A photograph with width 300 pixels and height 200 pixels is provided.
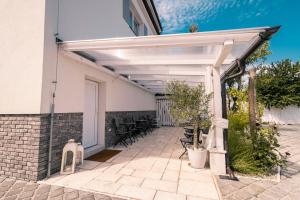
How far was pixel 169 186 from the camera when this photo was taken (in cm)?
323

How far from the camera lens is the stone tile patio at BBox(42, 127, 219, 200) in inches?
117

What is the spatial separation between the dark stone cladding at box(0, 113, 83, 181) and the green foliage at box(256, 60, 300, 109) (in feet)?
54.7

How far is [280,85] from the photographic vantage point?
14.8 meters

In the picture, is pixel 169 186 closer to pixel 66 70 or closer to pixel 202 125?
pixel 202 125

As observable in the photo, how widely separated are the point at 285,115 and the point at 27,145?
20.1m

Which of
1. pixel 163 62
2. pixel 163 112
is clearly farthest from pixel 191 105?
pixel 163 112

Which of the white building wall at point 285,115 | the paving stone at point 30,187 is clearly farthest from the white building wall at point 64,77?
the white building wall at point 285,115

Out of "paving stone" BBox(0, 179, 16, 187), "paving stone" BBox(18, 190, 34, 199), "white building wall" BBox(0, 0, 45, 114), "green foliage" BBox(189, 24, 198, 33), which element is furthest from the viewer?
"green foliage" BBox(189, 24, 198, 33)

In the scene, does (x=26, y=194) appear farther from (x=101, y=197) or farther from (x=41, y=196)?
(x=101, y=197)

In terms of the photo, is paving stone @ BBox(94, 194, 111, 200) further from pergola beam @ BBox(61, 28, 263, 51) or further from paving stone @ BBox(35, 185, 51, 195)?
pergola beam @ BBox(61, 28, 263, 51)

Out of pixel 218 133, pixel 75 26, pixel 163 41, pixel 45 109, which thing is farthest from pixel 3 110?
pixel 218 133

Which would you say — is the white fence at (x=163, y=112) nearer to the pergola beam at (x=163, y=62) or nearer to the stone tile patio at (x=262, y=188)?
the pergola beam at (x=163, y=62)

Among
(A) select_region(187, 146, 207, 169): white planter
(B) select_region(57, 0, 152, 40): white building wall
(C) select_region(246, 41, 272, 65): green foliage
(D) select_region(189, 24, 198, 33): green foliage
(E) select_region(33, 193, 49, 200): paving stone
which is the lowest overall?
(E) select_region(33, 193, 49, 200): paving stone

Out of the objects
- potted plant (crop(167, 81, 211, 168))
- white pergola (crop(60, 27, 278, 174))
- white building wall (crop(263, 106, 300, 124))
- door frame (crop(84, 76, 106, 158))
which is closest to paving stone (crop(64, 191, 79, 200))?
potted plant (crop(167, 81, 211, 168))
